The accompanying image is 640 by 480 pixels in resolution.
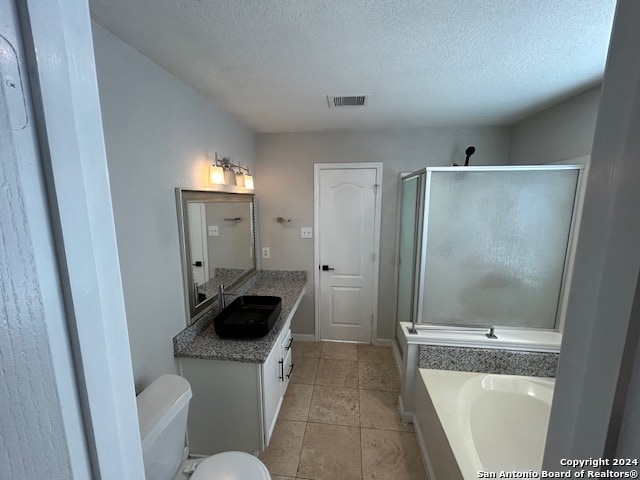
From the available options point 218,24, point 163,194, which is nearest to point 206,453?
point 163,194

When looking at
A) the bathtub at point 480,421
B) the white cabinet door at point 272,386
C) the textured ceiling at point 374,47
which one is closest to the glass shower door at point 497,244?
the bathtub at point 480,421

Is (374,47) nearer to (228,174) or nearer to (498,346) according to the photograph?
(228,174)

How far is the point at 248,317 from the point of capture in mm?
2146

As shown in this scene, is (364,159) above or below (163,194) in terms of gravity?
above

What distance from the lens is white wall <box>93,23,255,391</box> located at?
120cm

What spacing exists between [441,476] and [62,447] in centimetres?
185

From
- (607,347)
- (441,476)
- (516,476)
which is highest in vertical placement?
(607,347)

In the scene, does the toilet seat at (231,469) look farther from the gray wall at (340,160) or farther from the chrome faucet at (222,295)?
the gray wall at (340,160)

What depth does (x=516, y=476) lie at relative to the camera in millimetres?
1277

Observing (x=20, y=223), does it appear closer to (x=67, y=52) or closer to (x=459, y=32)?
(x=67, y=52)

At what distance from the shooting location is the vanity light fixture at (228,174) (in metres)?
1.96

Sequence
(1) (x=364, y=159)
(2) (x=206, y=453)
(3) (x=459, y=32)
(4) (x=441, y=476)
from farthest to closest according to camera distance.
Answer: (1) (x=364, y=159), (2) (x=206, y=453), (4) (x=441, y=476), (3) (x=459, y=32)

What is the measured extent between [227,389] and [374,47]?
2.11 m

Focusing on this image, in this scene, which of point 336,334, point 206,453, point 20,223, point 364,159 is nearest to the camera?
point 20,223
